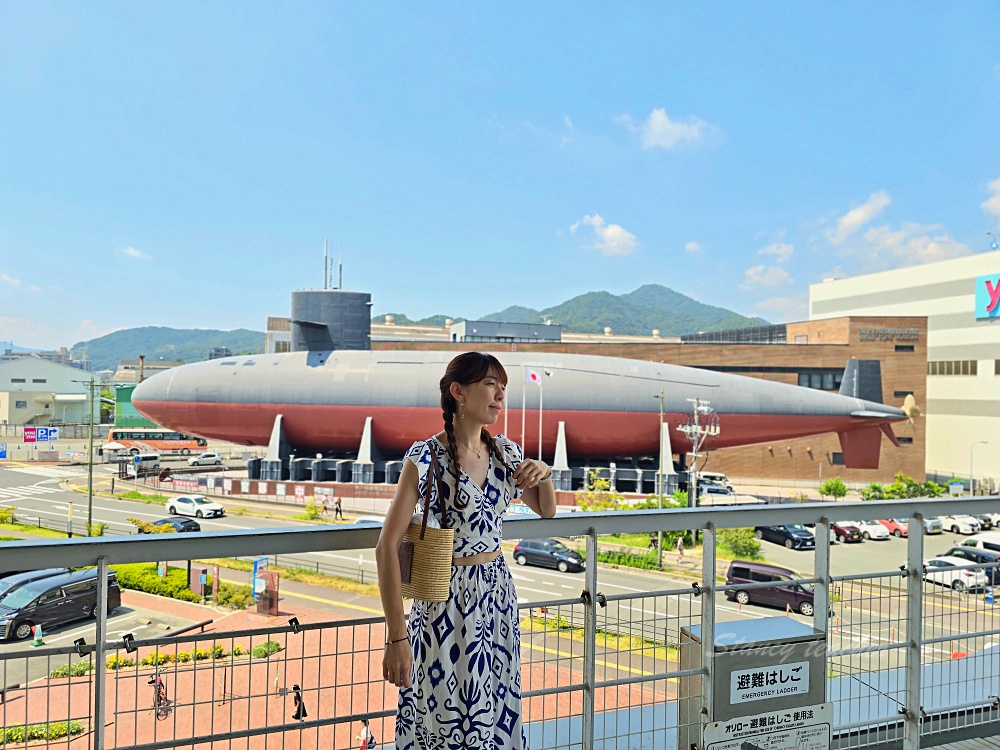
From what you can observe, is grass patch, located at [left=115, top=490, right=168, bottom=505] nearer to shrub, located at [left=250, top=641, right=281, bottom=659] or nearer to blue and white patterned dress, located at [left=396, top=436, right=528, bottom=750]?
shrub, located at [left=250, top=641, right=281, bottom=659]

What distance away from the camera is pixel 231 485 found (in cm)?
2986

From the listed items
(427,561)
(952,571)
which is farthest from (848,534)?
(427,561)

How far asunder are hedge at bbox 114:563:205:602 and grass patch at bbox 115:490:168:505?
1465 cm

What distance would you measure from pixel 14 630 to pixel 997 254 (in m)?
48.2

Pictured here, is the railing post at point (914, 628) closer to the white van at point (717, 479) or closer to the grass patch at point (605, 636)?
the grass patch at point (605, 636)

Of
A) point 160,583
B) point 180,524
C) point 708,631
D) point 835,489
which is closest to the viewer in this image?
point 708,631

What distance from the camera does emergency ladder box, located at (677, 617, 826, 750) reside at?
2.88m

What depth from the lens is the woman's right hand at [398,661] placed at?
204 cm

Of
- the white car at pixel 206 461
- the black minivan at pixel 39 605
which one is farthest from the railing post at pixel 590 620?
the white car at pixel 206 461

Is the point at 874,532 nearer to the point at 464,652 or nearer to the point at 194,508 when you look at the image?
the point at 194,508

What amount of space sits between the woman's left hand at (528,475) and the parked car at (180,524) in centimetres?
1949

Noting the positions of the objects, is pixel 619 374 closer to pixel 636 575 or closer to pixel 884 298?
pixel 636 575

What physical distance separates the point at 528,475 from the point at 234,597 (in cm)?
1294

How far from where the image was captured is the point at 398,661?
2041mm
